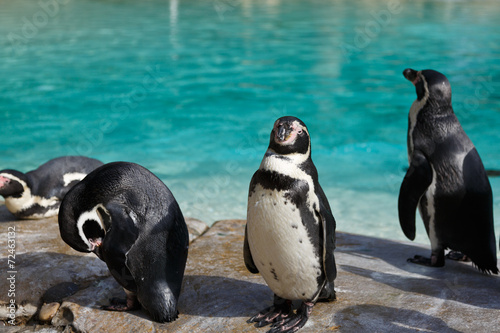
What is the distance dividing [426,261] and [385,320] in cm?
97

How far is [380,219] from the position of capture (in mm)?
5914

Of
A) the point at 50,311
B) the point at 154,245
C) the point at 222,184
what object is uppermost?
the point at 154,245

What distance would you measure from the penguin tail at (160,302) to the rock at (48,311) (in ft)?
1.59

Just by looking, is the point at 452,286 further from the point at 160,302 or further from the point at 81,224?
the point at 81,224

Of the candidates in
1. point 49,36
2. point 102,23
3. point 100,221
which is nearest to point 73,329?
point 100,221

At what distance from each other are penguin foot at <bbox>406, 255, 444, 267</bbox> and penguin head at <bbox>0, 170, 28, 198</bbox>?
2595 mm

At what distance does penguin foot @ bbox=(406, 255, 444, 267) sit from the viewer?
3420 millimetres

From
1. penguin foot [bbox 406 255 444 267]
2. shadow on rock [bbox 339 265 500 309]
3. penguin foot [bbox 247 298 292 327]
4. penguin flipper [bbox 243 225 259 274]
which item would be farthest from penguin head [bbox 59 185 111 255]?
penguin foot [bbox 406 255 444 267]

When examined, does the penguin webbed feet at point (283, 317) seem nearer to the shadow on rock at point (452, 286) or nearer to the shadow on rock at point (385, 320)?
the shadow on rock at point (385, 320)

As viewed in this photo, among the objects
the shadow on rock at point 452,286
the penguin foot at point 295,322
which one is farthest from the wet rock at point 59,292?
the shadow on rock at point 452,286

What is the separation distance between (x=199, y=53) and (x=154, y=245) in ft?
33.8

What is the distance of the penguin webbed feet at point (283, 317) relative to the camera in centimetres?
252

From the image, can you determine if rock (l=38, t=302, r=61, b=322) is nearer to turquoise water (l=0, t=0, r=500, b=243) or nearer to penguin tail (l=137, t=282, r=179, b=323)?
penguin tail (l=137, t=282, r=179, b=323)

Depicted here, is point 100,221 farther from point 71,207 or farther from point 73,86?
point 73,86
